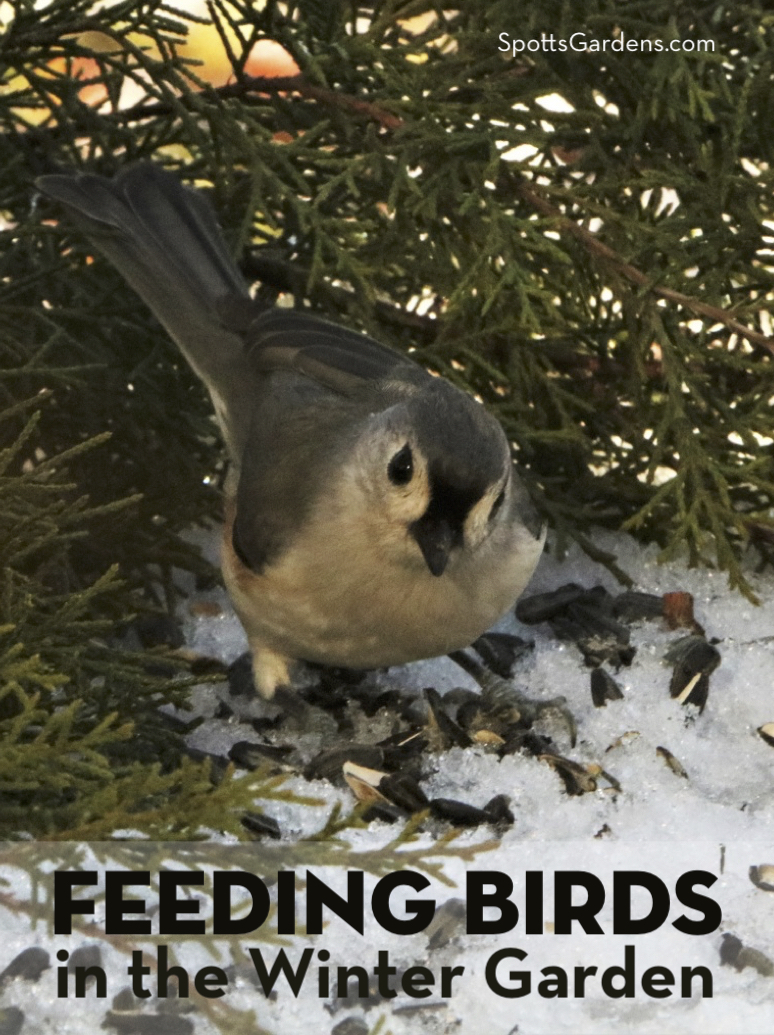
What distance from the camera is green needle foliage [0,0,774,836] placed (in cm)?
335

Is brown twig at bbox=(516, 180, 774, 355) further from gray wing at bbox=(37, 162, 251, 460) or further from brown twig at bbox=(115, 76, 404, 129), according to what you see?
gray wing at bbox=(37, 162, 251, 460)

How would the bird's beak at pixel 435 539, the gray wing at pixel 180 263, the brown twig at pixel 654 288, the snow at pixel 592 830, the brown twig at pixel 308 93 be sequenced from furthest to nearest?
the gray wing at pixel 180 263 → the brown twig at pixel 308 93 → the brown twig at pixel 654 288 → the bird's beak at pixel 435 539 → the snow at pixel 592 830

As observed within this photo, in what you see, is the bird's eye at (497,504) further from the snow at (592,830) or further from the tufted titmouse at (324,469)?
the snow at (592,830)

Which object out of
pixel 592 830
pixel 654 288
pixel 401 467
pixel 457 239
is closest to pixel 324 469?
pixel 401 467

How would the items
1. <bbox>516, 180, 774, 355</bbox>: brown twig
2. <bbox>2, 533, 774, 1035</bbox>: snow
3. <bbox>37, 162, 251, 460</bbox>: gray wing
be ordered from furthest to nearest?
<bbox>37, 162, 251, 460</bbox>: gray wing, <bbox>516, 180, 774, 355</bbox>: brown twig, <bbox>2, 533, 774, 1035</bbox>: snow

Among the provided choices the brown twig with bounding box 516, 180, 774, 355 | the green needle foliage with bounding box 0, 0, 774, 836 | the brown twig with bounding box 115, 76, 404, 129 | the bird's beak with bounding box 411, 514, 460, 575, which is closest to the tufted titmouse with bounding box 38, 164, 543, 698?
the bird's beak with bounding box 411, 514, 460, 575

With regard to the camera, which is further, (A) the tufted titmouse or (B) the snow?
(A) the tufted titmouse

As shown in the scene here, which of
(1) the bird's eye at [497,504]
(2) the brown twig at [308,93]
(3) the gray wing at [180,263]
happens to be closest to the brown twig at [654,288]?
(2) the brown twig at [308,93]

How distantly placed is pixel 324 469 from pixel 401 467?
30 cm

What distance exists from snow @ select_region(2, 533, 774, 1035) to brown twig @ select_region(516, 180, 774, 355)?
2.60ft

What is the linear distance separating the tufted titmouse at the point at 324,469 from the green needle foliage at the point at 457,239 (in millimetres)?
147

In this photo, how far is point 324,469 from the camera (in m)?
3.22

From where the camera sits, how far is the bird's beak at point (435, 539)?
291 centimetres

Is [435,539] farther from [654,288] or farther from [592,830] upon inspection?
[654,288]
